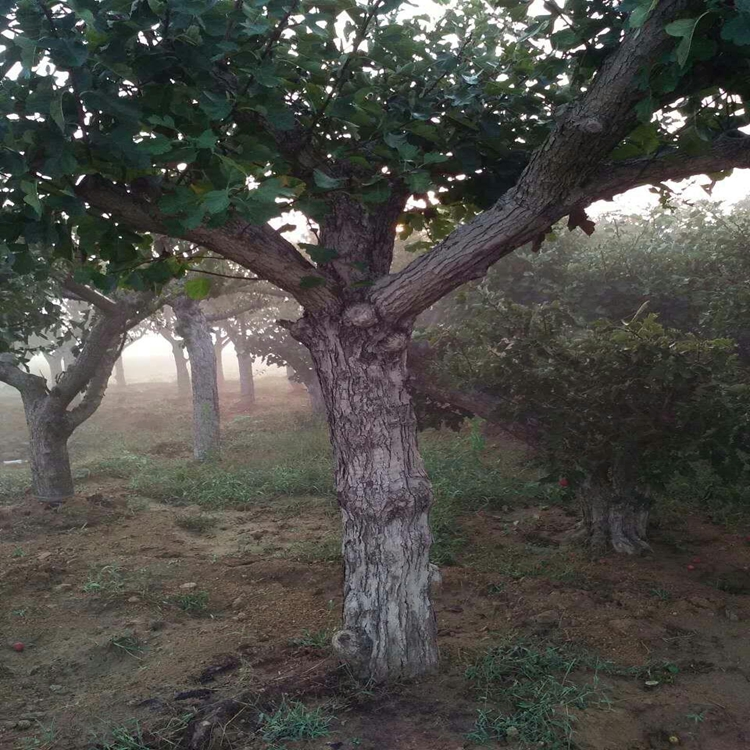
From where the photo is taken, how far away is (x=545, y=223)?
3.31 metres

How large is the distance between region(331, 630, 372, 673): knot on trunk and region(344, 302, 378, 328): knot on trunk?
1677mm

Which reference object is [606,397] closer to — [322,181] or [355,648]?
[355,648]

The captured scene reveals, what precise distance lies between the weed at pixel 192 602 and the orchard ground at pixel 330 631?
0.6 inches

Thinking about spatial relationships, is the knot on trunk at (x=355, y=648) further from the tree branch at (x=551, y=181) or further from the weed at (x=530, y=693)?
the tree branch at (x=551, y=181)

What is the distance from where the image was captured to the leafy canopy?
2.66 meters

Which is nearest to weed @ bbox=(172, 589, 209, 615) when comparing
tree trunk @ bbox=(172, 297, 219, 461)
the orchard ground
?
the orchard ground

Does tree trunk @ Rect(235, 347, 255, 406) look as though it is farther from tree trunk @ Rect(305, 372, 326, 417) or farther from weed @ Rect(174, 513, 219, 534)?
weed @ Rect(174, 513, 219, 534)

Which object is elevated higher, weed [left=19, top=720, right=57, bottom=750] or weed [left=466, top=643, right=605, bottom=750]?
weed [left=19, top=720, right=57, bottom=750]

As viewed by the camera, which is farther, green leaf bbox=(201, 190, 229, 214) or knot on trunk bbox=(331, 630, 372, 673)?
knot on trunk bbox=(331, 630, 372, 673)

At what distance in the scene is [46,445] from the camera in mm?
8773

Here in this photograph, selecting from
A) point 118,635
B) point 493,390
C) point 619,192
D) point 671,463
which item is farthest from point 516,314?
point 118,635

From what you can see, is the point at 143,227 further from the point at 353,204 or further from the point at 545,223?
the point at 545,223

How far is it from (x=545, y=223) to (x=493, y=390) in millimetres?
3488

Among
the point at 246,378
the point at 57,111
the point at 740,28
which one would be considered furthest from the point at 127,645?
the point at 246,378
